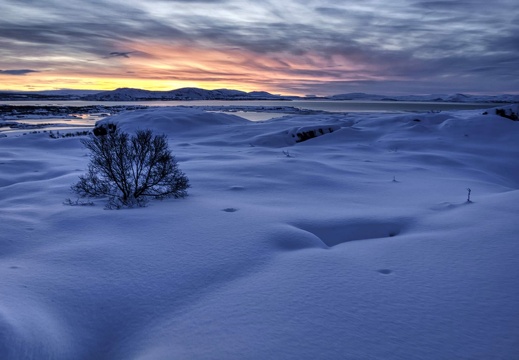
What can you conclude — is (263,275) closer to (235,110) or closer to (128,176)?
(128,176)

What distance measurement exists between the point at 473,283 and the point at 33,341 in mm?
3574

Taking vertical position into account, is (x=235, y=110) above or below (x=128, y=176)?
above

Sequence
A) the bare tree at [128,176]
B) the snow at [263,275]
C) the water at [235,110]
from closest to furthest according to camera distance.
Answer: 1. the snow at [263,275]
2. the bare tree at [128,176]
3. the water at [235,110]

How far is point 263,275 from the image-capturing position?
3570 mm

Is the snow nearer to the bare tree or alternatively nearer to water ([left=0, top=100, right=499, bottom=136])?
A: the bare tree

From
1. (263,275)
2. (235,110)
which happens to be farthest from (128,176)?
(235,110)

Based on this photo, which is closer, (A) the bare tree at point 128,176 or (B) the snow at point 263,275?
(B) the snow at point 263,275

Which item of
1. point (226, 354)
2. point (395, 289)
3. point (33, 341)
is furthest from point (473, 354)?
point (33, 341)

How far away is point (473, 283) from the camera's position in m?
3.19

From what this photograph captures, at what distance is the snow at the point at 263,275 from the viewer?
8.30 feet

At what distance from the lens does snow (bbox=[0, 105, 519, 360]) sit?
8.30 feet

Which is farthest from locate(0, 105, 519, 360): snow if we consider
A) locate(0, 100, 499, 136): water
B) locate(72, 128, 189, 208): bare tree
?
locate(0, 100, 499, 136): water

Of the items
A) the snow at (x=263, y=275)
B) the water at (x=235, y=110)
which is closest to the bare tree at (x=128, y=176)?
the snow at (x=263, y=275)

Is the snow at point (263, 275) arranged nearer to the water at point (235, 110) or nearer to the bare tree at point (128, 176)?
the bare tree at point (128, 176)
